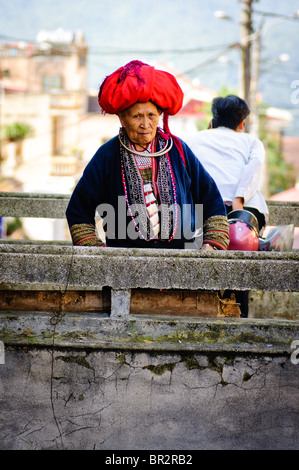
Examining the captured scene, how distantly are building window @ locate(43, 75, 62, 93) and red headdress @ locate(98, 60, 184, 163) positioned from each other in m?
36.4

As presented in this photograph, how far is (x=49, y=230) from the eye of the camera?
21297mm

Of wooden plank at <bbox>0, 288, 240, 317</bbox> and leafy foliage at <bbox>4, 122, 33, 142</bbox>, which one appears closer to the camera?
wooden plank at <bbox>0, 288, 240, 317</bbox>

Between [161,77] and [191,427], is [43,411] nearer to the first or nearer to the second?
[191,427]

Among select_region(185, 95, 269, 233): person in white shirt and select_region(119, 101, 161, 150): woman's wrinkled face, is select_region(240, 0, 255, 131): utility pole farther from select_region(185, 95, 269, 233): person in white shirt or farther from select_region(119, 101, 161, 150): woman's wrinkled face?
select_region(119, 101, 161, 150): woman's wrinkled face

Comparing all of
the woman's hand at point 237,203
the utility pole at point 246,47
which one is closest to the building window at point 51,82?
the utility pole at point 246,47

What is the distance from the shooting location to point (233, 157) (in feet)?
13.6

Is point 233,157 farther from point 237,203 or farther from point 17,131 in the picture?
point 17,131

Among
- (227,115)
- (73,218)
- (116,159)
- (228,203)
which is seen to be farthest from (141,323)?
(227,115)

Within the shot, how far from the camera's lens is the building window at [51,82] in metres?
37.9

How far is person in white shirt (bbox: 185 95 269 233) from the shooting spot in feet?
13.2

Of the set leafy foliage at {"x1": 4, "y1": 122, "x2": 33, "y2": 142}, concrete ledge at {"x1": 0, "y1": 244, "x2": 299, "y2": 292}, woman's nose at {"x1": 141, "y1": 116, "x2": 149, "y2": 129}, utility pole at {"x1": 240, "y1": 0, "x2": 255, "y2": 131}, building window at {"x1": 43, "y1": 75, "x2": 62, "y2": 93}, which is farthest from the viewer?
building window at {"x1": 43, "y1": 75, "x2": 62, "y2": 93}

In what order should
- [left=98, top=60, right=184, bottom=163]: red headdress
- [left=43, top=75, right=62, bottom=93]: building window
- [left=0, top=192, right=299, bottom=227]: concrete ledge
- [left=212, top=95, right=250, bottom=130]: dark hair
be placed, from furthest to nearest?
1. [left=43, top=75, right=62, bottom=93]: building window
2. [left=0, top=192, right=299, bottom=227]: concrete ledge
3. [left=212, top=95, right=250, bottom=130]: dark hair
4. [left=98, top=60, right=184, bottom=163]: red headdress

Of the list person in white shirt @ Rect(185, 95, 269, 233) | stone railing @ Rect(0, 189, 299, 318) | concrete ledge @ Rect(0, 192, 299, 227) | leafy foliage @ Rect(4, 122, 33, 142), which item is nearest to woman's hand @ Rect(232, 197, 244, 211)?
person in white shirt @ Rect(185, 95, 269, 233)
